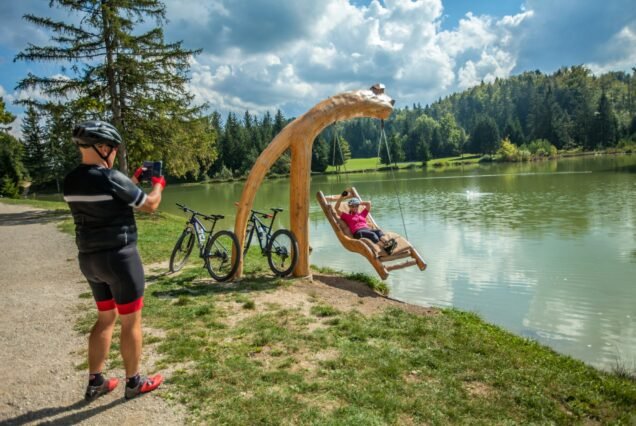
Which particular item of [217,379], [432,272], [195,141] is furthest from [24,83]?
[217,379]

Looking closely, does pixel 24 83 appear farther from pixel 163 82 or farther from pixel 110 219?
pixel 110 219

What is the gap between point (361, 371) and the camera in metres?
4.63

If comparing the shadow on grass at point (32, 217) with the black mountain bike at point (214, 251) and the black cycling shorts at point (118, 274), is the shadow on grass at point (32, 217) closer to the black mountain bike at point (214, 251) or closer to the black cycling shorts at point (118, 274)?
the black mountain bike at point (214, 251)

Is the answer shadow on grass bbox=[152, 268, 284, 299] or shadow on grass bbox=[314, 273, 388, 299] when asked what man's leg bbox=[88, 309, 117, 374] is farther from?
shadow on grass bbox=[314, 273, 388, 299]

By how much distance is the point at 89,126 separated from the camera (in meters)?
3.56

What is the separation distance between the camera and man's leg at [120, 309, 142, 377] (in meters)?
3.71

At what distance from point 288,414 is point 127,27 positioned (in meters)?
21.2

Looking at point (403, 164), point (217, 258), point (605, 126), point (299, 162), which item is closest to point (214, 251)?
point (217, 258)

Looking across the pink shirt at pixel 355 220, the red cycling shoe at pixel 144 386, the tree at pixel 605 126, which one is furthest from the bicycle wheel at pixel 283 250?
the tree at pixel 605 126

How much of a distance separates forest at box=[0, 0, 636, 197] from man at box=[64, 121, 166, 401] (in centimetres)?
704

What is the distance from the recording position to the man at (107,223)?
11.3ft

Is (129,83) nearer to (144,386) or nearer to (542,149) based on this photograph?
(144,386)

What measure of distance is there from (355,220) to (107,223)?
25.9ft

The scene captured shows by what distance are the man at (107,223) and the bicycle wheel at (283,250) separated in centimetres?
517
